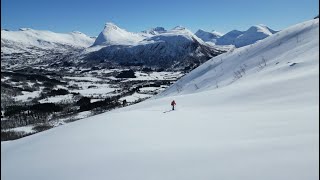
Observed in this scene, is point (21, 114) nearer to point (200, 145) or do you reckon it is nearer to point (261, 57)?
point (200, 145)

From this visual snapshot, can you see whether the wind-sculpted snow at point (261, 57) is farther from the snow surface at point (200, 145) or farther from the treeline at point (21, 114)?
the treeline at point (21, 114)

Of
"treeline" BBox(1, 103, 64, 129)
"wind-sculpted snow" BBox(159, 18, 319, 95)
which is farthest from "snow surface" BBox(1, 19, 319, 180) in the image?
"wind-sculpted snow" BBox(159, 18, 319, 95)

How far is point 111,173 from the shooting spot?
11.6m

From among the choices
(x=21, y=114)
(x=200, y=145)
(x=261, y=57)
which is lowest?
(x=200, y=145)

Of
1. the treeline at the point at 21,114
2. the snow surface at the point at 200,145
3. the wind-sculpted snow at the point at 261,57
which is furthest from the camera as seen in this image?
the wind-sculpted snow at the point at 261,57

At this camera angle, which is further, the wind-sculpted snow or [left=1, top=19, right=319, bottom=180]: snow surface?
the wind-sculpted snow

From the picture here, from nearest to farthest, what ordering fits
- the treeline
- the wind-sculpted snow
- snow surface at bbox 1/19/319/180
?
snow surface at bbox 1/19/319/180
the treeline
the wind-sculpted snow

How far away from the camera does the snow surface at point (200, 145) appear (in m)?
10.4

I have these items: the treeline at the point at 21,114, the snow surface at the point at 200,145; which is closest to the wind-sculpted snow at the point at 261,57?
the snow surface at the point at 200,145

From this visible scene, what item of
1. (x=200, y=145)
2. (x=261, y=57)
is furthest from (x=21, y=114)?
(x=261, y=57)

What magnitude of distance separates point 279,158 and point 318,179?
161 centimetres

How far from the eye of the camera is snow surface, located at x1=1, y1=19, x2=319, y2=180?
1044 cm

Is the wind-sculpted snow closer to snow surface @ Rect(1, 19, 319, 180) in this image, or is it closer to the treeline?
snow surface @ Rect(1, 19, 319, 180)

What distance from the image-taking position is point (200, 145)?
43.3 feet
